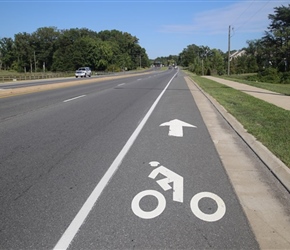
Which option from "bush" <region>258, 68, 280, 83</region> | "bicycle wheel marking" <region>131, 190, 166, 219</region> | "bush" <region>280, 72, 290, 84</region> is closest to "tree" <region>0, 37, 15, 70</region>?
"bush" <region>258, 68, 280, 83</region>

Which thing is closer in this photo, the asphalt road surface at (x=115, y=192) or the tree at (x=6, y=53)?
the asphalt road surface at (x=115, y=192)

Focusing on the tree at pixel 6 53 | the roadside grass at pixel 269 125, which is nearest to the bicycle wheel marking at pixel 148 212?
the roadside grass at pixel 269 125

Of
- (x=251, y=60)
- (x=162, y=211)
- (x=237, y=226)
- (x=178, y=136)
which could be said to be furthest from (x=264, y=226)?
(x=251, y=60)

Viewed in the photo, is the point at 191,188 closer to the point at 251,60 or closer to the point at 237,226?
the point at 237,226

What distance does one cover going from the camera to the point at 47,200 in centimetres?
393

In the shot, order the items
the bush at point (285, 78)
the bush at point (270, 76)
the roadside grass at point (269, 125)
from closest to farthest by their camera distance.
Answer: the roadside grass at point (269, 125) → the bush at point (285, 78) → the bush at point (270, 76)

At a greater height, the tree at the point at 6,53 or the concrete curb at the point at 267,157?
the tree at the point at 6,53

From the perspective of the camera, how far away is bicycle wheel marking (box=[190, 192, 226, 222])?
141 inches

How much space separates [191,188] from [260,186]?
1.07 metres

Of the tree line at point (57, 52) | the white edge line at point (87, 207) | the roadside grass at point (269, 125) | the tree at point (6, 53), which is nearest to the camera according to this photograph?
the white edge line at point (87, 207)

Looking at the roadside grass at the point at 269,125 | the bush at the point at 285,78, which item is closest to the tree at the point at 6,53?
the bush at the point at 285,78

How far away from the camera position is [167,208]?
12.4 ft

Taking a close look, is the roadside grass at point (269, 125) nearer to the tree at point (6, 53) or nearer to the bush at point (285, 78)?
the bush at point (285, 78)

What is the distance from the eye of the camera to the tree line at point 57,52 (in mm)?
109875
